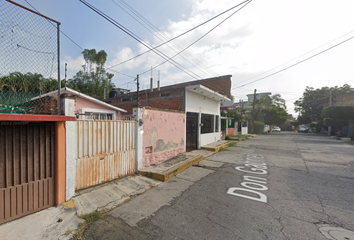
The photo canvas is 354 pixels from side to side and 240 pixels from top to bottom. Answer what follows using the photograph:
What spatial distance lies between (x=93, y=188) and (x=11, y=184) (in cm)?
150

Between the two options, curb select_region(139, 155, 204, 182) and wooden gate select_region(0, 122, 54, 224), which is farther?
curb select_region(139, 155, 204, 182)

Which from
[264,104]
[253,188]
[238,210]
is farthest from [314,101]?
[238,210]

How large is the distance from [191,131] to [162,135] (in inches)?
118

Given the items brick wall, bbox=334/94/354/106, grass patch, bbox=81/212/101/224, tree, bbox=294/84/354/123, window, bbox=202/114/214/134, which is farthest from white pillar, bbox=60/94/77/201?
tree, bbox=294/84/354/123

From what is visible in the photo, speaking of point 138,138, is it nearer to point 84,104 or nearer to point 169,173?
point 169,173

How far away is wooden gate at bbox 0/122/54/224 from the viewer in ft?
7.95

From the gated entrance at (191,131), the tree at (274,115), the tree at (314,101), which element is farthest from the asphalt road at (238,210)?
the tree at (314,101)

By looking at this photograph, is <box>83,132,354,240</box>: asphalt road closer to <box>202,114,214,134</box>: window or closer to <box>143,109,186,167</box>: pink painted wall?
<box>143,109,186,167</box>: pink painted wall

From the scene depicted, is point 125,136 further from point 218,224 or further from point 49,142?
point 218,224

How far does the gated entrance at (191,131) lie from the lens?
27.7 ft

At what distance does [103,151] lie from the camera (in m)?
3.96

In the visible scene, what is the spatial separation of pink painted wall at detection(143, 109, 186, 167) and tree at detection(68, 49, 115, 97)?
21552 millimetres

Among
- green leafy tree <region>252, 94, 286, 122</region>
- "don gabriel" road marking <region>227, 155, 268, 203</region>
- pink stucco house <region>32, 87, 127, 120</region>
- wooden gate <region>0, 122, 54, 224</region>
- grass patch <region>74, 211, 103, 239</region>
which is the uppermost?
green leafy tree <region>252, 94, 286, 122</region>

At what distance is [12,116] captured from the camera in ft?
7.08
